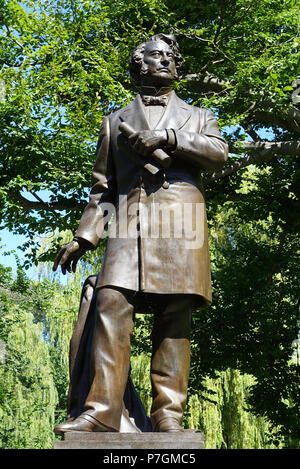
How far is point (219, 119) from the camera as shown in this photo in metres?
11.9

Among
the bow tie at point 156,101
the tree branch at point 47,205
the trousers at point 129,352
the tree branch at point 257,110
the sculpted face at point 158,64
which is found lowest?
the trousers at point 129,352

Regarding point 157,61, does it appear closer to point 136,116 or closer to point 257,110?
point 136,116

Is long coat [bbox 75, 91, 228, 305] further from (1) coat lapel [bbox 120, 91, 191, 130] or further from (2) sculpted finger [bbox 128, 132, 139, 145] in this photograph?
(2) sculpted finger [bbox 128, 132, 139, 145]

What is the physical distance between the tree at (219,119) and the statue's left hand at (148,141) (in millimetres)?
7924

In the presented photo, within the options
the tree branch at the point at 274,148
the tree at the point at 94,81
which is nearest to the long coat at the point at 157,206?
the tree at the point at 94,81

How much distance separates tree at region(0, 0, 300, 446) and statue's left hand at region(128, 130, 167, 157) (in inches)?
312

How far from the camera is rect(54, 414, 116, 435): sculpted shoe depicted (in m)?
3.53

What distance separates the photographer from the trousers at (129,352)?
3.71 meters

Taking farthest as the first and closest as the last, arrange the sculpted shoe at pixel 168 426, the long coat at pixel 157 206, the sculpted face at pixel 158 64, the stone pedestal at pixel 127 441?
the sculpted face at pixel 158 64 < the long coat at pixel 157 206 < the sculpted shoe at pixel 168 426 < the stone pedestal at pixel 127 441

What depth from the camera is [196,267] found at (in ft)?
13.0

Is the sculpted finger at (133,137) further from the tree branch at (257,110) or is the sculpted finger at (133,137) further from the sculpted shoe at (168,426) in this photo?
the tree branch at (257,110)

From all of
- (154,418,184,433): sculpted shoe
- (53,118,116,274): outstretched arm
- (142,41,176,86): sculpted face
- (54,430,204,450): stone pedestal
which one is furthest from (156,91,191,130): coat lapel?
(54,430,204,450): stone pedestal

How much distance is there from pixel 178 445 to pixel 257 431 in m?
12.3

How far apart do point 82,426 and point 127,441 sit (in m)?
0.24
